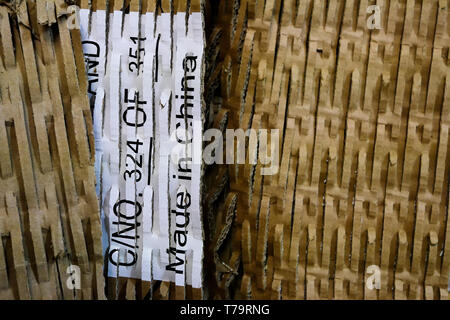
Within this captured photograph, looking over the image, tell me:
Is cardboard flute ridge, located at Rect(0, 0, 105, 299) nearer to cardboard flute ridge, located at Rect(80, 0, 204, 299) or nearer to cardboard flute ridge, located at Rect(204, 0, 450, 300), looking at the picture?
cardboard flute ridge, located at Rect(80, 0, 204, 299)

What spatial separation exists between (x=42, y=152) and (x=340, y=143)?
22.2 inches

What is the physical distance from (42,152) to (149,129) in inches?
8.0

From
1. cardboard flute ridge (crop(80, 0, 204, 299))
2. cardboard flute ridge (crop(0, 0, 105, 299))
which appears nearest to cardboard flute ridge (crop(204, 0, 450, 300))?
cardboard flute ridge (crop(80, 0, 204, 299))

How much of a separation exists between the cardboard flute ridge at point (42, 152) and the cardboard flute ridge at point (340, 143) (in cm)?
26

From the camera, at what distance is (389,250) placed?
3.32ft

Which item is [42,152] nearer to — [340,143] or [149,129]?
[149,129]

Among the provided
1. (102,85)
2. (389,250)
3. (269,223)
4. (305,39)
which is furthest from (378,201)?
(102,85)

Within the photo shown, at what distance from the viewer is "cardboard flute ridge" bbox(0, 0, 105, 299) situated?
991 millimetres

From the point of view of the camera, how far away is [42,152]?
1.01 meters

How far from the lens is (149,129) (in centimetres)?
103

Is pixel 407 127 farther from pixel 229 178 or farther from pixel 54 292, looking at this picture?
pixel 54 292

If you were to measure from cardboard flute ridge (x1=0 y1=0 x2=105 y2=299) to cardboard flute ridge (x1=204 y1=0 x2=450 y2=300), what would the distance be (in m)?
0.26

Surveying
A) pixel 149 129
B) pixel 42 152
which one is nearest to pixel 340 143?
pixel 149 129

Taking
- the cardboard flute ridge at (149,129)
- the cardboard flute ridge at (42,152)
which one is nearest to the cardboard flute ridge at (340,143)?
the cardboard flute ridge at (149,129)
